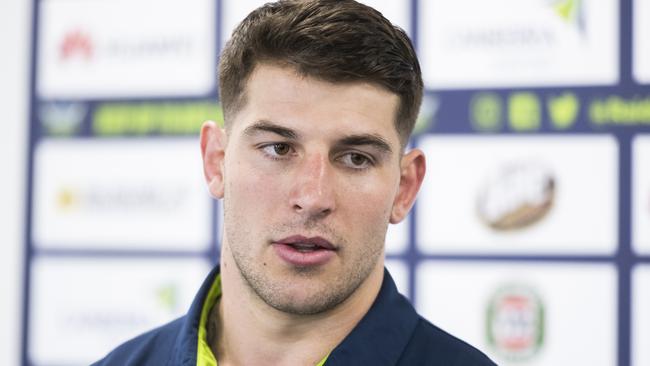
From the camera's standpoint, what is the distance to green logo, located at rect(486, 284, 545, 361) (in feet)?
7.23

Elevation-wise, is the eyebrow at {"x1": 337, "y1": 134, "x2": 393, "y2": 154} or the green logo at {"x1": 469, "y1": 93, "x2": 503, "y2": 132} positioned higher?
the green logo at {"x1": 469, "y1": 93, "x2": 503, "y2": 132}

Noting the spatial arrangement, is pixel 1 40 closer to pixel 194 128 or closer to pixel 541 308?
pixel 194 128

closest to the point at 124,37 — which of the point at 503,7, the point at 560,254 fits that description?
the point at 503,7

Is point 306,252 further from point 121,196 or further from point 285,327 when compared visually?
point 121,196

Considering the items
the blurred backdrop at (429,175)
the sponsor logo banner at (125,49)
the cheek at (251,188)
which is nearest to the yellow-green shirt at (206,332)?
the cheek at (251,188)

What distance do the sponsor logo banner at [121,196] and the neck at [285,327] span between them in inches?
47.1

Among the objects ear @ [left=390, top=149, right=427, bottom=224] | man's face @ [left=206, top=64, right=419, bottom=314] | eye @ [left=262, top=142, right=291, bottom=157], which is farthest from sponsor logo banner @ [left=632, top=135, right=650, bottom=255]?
eye @ [left=262, top=142, right=291, bottom=157]

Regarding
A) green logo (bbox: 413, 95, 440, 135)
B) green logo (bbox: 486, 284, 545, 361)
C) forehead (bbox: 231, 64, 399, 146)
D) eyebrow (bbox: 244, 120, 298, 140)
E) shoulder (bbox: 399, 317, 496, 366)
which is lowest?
green logo (bbox: 486, 284, 545, 361)

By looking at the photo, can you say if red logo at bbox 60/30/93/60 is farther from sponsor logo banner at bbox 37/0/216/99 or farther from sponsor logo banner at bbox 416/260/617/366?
sponsor logo banner at bbox 416/260/617/366

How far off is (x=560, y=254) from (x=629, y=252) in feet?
0.50

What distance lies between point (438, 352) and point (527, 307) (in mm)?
1032

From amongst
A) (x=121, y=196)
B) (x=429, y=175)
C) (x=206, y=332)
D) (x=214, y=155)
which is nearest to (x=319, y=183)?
(x=214, y=155)

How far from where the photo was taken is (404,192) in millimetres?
1303

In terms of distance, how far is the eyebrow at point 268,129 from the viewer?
1166mm
